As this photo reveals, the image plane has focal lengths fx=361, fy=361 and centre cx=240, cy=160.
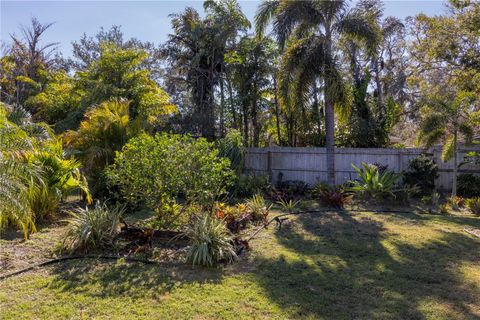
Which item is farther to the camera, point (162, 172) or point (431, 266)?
point (162, 172)

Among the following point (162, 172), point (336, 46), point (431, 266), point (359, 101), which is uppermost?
point (336, 46)

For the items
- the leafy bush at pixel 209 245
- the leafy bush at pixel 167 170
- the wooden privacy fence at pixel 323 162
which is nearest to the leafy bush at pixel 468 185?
the wooden privacy fence at pixel 323 162

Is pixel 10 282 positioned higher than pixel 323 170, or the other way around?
pixel 323 170

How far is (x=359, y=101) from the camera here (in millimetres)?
15578

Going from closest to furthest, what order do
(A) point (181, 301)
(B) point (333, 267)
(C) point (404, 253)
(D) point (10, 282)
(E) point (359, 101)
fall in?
(A) point (181, 301) → (D) point (10, 282) → (B) point (333, 267) → (C) point (404, 253) → (E) point (359, 101)

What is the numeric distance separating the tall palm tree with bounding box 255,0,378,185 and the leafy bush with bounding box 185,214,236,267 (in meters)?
7.01

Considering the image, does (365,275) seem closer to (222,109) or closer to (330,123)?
→ (330,123)

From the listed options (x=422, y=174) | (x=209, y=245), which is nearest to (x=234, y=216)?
(x=209, y=245)

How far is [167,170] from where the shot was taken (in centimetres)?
633

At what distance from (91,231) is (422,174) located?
396 inches

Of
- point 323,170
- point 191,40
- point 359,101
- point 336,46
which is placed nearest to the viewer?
point 336,46

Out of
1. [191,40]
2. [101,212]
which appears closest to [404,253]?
[101,212]

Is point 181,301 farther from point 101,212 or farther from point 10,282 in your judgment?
point 101,212

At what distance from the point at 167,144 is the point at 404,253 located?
4437 millimetres
